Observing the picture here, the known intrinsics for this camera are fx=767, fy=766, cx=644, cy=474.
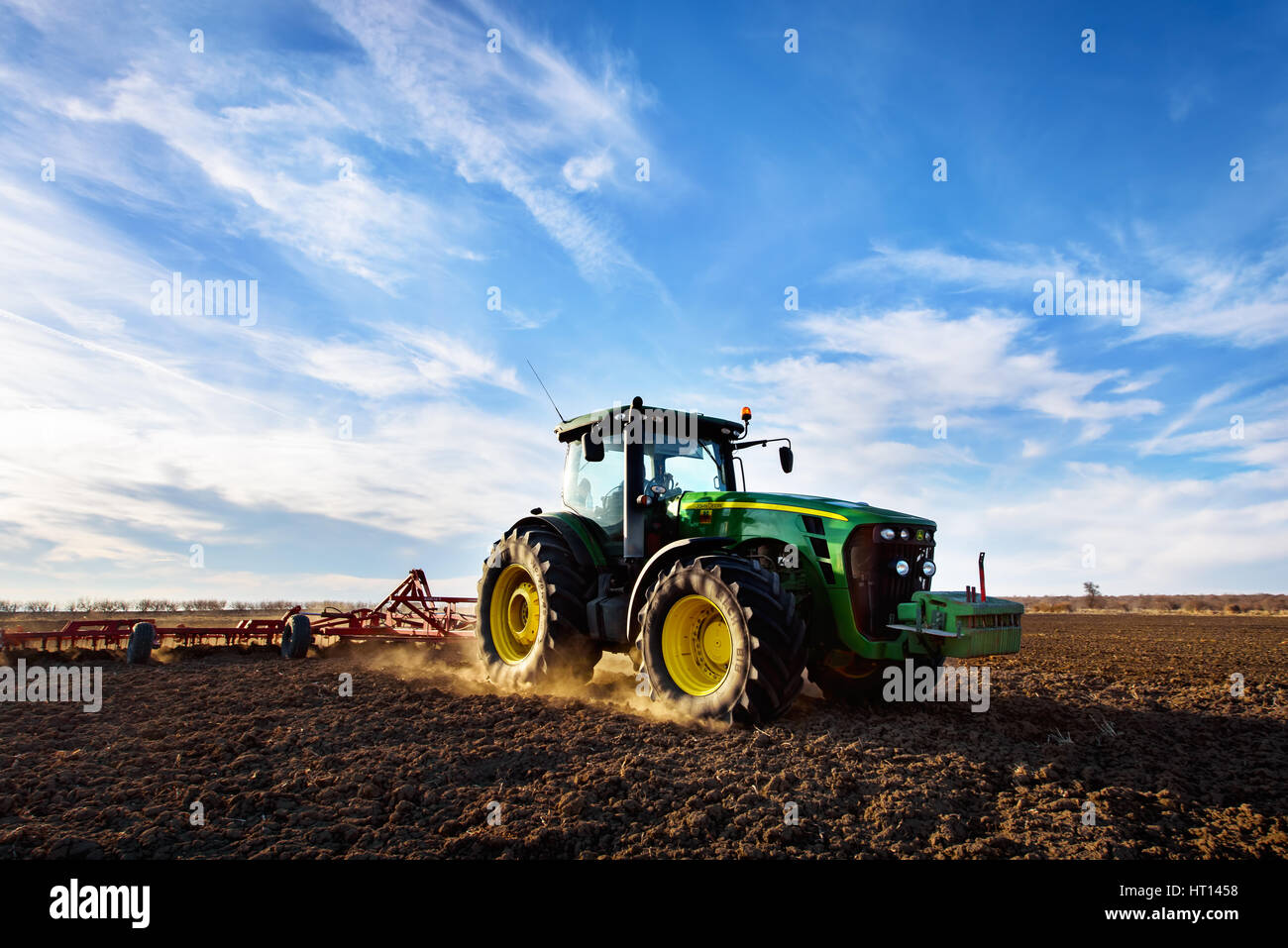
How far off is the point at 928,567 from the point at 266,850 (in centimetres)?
552

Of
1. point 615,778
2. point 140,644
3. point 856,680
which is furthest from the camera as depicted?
point 140,644

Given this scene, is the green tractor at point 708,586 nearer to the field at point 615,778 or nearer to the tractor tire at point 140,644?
the field at point 615,778

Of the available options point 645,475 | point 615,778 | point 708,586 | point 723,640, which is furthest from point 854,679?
point 615,778

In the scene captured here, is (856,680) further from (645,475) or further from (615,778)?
(615,778)

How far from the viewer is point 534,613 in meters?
8.64

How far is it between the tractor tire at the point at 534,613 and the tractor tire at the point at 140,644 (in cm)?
494

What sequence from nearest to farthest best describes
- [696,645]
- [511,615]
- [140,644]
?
[696,645] < [511,615] < [140,644]

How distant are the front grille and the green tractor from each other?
0.04 ft

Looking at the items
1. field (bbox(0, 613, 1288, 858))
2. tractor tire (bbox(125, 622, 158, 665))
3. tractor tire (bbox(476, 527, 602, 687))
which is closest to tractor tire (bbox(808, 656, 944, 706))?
field (bbox(0, 613, 1288, 858))

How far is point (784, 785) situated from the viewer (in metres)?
4.54

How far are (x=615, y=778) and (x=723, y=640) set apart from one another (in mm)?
2027

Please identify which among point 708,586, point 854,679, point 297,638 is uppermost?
point 708,586
